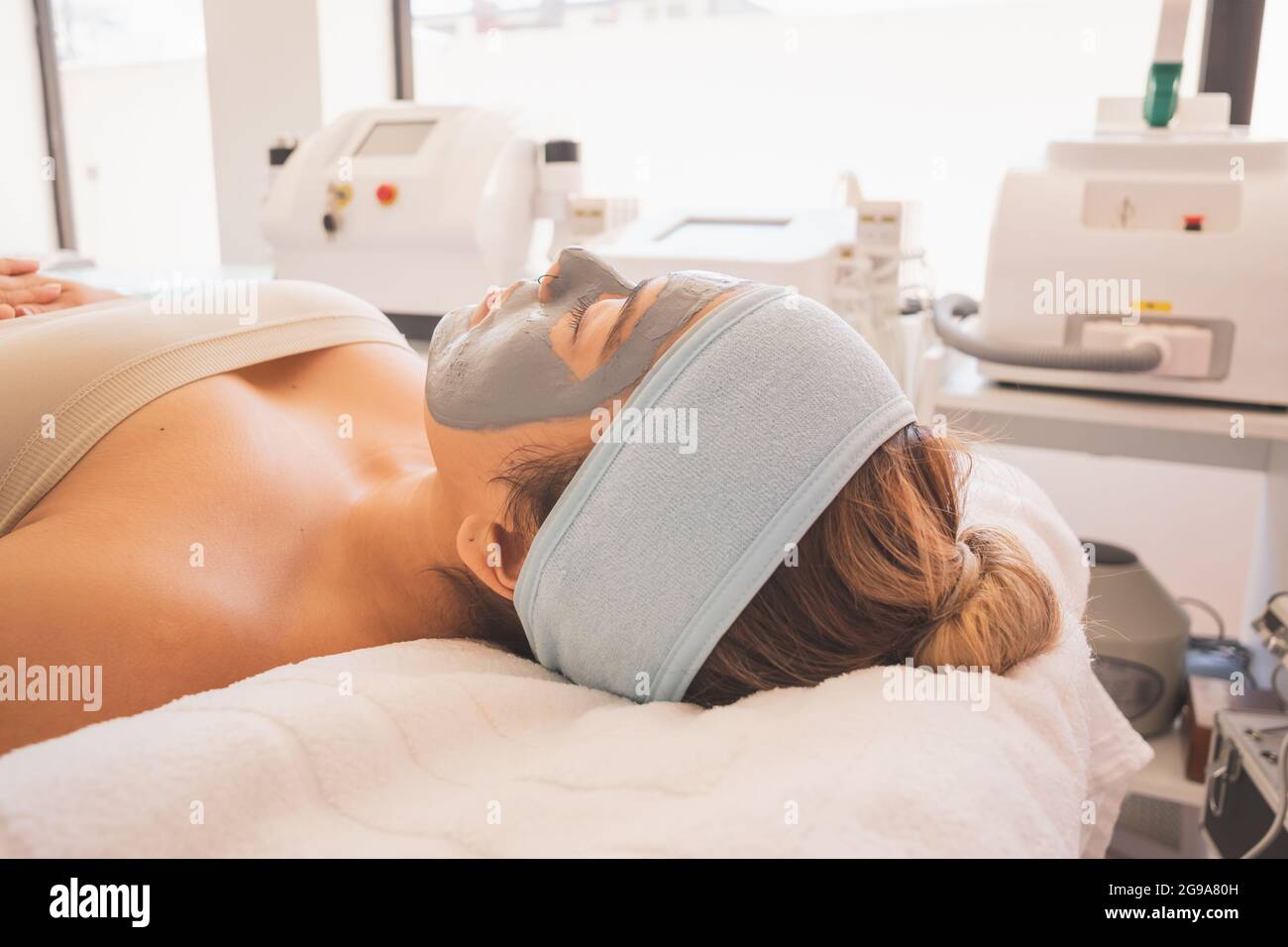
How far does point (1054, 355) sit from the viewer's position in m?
1.47

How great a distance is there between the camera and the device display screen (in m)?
2.15

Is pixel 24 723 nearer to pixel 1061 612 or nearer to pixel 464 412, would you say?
pixel 464 412

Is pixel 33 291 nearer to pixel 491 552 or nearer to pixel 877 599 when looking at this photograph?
pixel 491 552

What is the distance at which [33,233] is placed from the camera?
3.94 m

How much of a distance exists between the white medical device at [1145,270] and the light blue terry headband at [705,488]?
892 mm

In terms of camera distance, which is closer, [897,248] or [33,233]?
[897,248]

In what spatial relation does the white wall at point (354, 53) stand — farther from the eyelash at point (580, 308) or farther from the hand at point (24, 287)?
the eyelash at point (580, 308)

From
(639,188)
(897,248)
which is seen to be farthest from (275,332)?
(639,188)

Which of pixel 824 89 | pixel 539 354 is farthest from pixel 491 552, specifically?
pixel 824 89

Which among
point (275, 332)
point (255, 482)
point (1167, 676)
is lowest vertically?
point (1167, 676)

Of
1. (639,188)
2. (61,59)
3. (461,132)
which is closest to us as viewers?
(461,132)

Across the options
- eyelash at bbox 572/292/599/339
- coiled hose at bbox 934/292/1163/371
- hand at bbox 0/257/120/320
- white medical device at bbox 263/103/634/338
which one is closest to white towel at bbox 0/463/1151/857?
eyelash at bbox 572/292/599/339

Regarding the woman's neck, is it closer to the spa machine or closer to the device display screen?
the spa machine
